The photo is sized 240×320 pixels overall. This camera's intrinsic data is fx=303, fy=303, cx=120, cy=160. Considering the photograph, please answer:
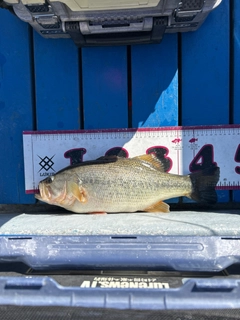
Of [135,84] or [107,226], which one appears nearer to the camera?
[107,226]

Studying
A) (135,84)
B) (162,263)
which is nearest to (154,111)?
(135,84)

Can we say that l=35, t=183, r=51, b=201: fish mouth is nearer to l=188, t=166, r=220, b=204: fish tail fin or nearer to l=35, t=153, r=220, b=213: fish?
l=35, t=153, r=220, b=213: fish

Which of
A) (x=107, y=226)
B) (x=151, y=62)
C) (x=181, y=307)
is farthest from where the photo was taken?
(x=151, y=62)

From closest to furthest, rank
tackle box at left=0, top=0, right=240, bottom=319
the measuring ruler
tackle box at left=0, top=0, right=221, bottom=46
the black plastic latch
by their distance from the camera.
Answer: tackle box at left=0, top=0, right=221, bottom=46 < the black plastic latch < tackle box at left=0, top=0, right=240, bottom=319 < the measuring ruler

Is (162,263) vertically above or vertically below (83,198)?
below

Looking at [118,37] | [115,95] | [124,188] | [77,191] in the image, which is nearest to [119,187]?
[124,188]

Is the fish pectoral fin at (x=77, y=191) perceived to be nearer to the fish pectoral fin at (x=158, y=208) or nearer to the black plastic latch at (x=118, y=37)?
the fish pectoral fin at (x=158, y=208)

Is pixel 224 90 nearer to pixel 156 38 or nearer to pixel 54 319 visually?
pixel 156 38

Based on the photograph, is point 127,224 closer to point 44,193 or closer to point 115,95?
point 44,193

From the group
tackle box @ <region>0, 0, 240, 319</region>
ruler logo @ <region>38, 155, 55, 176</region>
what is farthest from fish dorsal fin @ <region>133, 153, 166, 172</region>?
ruler logo @ <region>38, 155, 55, 176</region>
